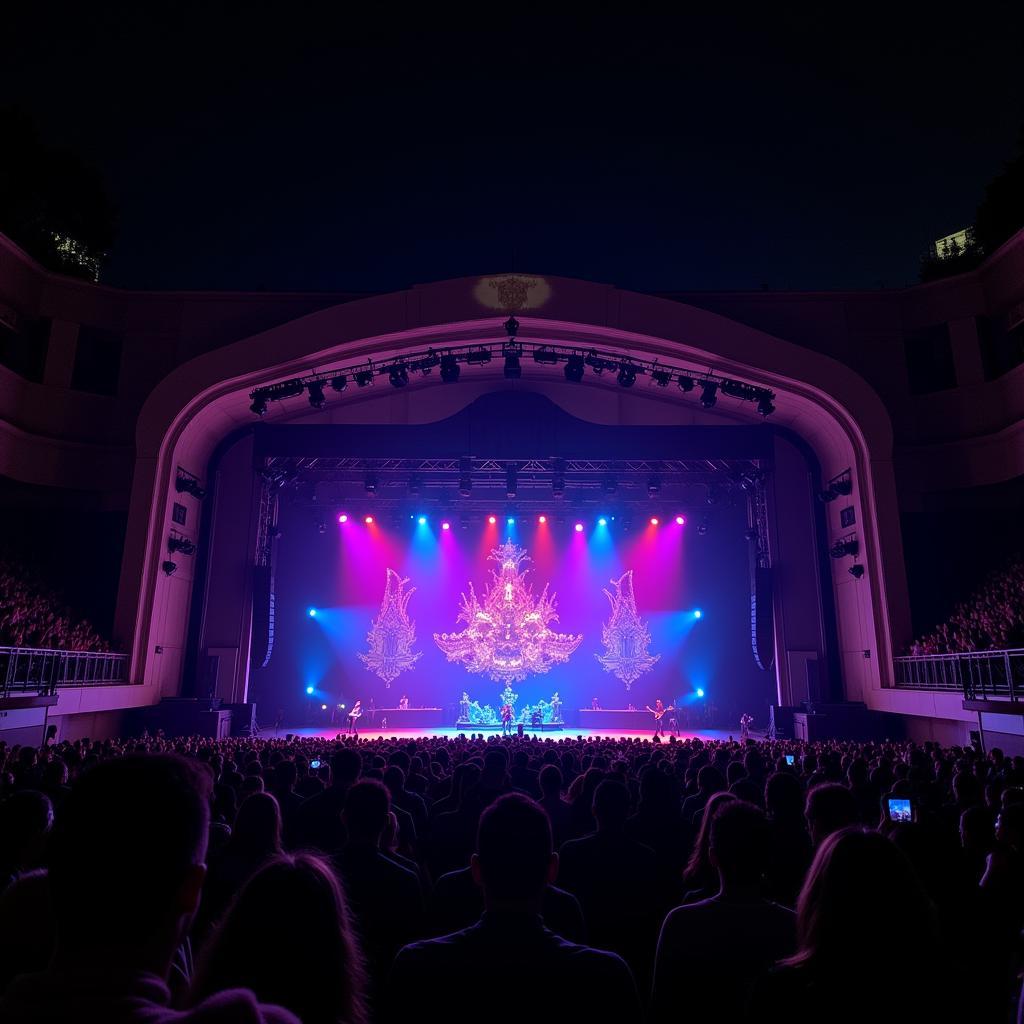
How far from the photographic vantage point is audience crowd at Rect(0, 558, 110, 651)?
14969 millimetres

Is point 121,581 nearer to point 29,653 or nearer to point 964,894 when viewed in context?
point 29,653

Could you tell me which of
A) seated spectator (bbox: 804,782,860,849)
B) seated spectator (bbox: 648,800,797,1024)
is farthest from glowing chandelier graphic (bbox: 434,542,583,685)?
seated spectator (bbox: 648,800,797,1024)

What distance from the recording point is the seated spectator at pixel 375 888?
3051 mm

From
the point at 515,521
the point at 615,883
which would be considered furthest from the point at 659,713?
the point at 615,883

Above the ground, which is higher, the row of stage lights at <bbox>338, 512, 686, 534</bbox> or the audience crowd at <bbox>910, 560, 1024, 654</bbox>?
the row of stage lights at <bbox>338, 512, 686, 534</bbox>

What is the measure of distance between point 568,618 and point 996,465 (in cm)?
1485

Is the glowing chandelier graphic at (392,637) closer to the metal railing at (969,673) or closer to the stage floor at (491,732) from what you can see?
the stage floor at (491,732)

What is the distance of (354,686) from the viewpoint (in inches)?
1079

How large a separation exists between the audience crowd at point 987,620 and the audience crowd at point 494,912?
1167cm

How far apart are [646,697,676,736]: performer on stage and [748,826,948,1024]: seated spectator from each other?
2325 centimetres

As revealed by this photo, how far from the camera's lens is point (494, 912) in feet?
6.70

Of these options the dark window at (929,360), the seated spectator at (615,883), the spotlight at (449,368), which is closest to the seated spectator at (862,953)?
the seated spectator at (615,883)

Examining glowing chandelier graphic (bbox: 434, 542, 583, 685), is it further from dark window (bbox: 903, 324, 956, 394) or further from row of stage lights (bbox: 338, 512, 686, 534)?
dark window (bbox: 903, 324, 956, 394)

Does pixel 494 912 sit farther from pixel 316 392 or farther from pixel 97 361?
pixel 97 361
